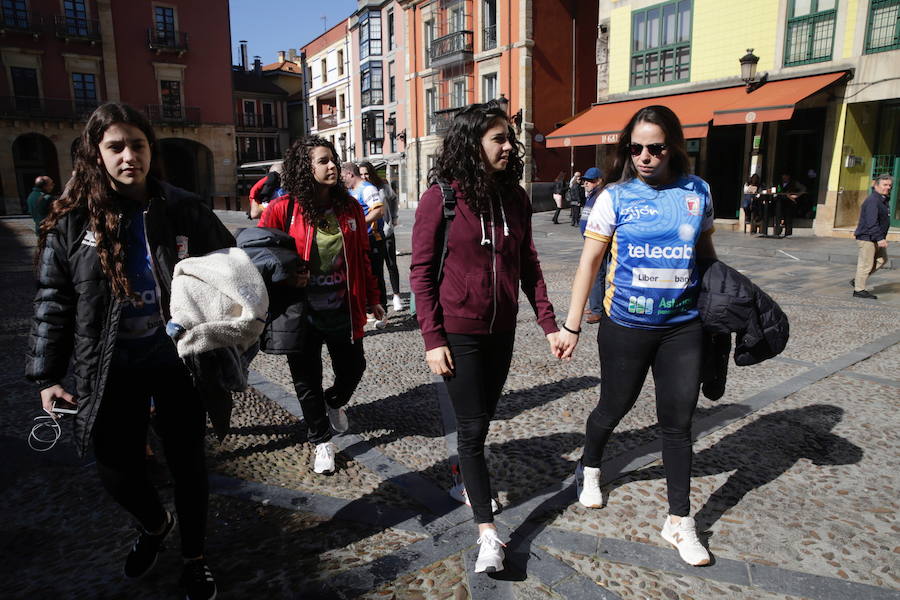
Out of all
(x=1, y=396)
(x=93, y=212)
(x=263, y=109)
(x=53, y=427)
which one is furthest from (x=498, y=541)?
(x=263, y=109)

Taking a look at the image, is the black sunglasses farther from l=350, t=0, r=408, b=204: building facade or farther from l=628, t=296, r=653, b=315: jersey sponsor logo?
l=350, t=0, r=408, b=204: building facade

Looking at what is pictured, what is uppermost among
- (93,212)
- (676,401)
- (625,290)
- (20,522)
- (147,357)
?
(93,212)

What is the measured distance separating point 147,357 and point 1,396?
3340mm

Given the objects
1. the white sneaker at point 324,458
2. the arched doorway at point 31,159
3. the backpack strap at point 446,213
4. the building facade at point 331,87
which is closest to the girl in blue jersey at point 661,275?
the backpack strap at point 446,213

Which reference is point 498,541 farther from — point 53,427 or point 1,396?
point 1,396

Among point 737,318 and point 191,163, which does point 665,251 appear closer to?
point 737,318

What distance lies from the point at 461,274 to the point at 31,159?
4147 centimetres

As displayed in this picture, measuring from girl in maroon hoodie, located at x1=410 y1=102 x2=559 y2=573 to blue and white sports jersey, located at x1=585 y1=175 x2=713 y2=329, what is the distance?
471mm

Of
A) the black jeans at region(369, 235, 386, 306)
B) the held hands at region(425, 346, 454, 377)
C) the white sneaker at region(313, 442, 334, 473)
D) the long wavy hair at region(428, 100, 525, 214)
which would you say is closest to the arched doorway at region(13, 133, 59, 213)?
the black jeans at region(369, 235, 386, 306)

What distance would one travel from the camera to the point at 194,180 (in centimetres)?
3975

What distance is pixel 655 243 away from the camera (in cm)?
253

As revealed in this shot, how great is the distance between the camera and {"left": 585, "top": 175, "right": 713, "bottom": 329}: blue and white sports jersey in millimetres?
2518

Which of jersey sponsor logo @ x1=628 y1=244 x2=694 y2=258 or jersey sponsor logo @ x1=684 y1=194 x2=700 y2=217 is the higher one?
jersey sponsor logo @ x1=684 y1=194 x2=700 y2=217

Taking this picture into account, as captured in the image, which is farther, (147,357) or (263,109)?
(263,109)
